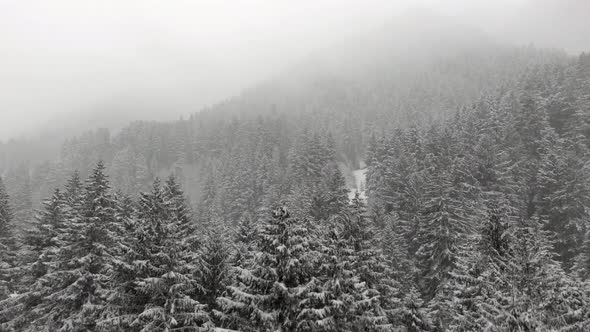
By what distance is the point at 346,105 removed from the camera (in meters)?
163

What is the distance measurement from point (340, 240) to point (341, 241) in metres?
0.22

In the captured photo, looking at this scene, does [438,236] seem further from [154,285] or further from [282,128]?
[282,128]

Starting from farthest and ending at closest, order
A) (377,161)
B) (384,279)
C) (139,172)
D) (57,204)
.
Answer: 1. (139,172)
2. (377,161)
3. (57,204)
4. (384,279)

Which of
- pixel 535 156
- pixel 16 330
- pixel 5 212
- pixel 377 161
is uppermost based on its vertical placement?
pixel 5 212

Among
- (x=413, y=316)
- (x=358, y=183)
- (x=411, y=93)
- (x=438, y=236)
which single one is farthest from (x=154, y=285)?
(x=411, y=93)

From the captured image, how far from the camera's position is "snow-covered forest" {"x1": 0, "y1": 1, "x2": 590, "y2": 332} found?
16172 mm

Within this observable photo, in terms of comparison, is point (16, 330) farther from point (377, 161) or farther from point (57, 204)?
point (377, 161)

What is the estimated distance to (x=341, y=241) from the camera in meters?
19.9

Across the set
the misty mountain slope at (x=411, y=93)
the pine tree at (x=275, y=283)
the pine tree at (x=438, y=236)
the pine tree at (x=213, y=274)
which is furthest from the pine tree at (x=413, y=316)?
the misty mountain slope at (x=411, y=93)

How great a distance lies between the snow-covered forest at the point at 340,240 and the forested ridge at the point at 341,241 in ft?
0.43

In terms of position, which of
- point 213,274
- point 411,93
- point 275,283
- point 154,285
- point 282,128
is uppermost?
point 275,283

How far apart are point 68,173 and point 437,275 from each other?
116343 millimetres

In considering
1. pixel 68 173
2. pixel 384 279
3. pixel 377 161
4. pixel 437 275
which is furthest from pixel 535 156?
pixel 68 173

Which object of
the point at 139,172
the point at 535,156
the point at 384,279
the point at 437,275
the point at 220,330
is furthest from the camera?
the point at 139,172
